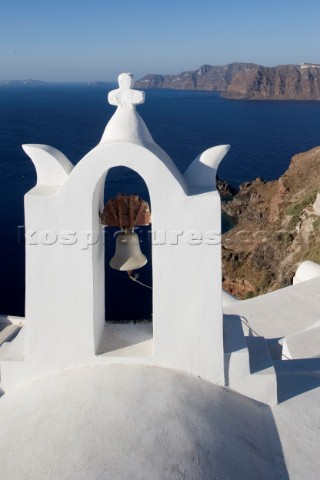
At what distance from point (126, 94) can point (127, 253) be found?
137 centimetres

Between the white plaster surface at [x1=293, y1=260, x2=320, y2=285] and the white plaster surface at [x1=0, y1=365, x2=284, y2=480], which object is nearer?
the white plaster surface at [x1=0, y1=365, x2=284, y2=480]

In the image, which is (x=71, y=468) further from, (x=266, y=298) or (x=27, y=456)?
(x=266, y=298)

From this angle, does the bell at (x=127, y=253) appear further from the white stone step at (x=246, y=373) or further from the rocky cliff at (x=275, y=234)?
the rocky cliff at (x=275, y=234)

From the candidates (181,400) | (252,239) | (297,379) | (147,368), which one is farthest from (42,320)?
(252,239)

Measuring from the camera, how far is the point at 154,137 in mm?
68688

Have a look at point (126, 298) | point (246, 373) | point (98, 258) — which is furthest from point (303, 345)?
point (126, 298)

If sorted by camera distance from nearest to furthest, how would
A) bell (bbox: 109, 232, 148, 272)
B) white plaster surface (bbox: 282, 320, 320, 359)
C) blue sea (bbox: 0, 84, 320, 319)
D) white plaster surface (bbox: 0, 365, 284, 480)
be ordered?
1. white plaster surface (bbox: 0, 365, 284, 480)
2. bell (bbox: 109, 232, 148, 272)
3. white plaster surface (bbox: 282, 320, 320, 359)
4. blue sea (bbox: 0, 84, 320, 319)

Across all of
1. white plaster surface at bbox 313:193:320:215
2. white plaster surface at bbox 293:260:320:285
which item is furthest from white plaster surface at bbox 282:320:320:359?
white plaster surface at bbox 313:193:320:215

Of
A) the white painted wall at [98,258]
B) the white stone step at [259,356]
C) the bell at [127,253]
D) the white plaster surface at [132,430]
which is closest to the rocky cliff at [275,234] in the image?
the white stone step at [259,356]

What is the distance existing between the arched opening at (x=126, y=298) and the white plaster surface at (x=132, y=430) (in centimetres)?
30

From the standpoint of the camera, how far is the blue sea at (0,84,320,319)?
2755 cm

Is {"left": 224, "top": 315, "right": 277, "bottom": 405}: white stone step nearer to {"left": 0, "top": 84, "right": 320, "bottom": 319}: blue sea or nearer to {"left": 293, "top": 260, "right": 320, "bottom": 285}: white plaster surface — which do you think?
{"left": 293, "top": 260, "right": 320, "bottom": 285}: white plaster surface

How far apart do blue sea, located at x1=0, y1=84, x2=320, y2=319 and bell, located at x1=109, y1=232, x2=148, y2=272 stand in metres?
15.7

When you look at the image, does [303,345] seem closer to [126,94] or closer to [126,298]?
[126,94]
